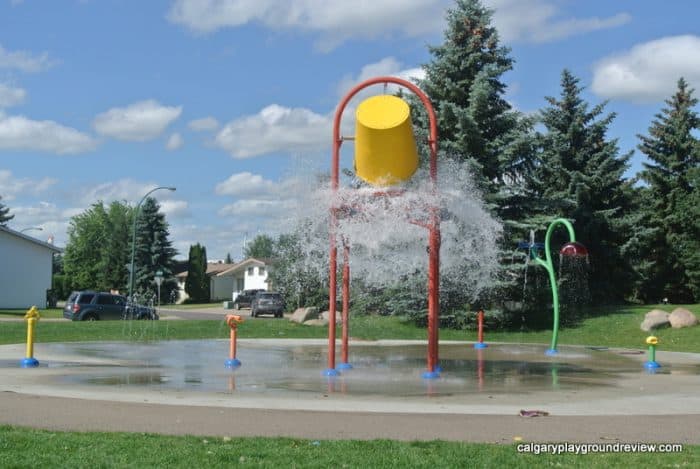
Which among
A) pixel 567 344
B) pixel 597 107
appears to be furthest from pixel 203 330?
pixel 597 107

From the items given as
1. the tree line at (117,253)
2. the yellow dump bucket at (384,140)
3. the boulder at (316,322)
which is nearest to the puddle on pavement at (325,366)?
the yellow dump bucket at (384,140)

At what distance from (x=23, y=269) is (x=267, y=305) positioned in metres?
21.5

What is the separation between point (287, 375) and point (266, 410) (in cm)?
454

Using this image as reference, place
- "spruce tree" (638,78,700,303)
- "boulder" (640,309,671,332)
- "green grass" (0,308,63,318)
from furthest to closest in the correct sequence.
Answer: "green grass" (0,308,63,318)
"spruce tree" (638,78,700,303)
"boulder" (640,309,671,332)

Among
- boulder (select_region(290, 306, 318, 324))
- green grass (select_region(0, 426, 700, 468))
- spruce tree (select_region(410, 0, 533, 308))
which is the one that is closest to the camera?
green grass (select_region(0, 426, 700, 468))

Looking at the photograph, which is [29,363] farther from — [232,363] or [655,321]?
[655,321]

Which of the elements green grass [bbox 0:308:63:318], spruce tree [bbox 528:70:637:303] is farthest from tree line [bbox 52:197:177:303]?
spruce tree [bbox 528:70:637:303]

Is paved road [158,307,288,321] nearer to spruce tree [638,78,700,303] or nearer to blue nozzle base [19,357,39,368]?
spruce tree [638,78,700,303]

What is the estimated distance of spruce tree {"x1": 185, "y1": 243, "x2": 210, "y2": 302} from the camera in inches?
3590

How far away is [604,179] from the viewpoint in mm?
37688

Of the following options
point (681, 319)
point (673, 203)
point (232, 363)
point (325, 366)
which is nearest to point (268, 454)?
point (232, 363)

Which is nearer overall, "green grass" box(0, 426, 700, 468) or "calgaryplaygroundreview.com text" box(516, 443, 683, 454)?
"green grass" box(0, 426, 700, 468)

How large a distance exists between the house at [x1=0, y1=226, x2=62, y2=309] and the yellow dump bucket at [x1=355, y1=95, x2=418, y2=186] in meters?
51.7

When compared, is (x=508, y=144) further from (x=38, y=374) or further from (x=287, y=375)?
(x=38, y=374)
